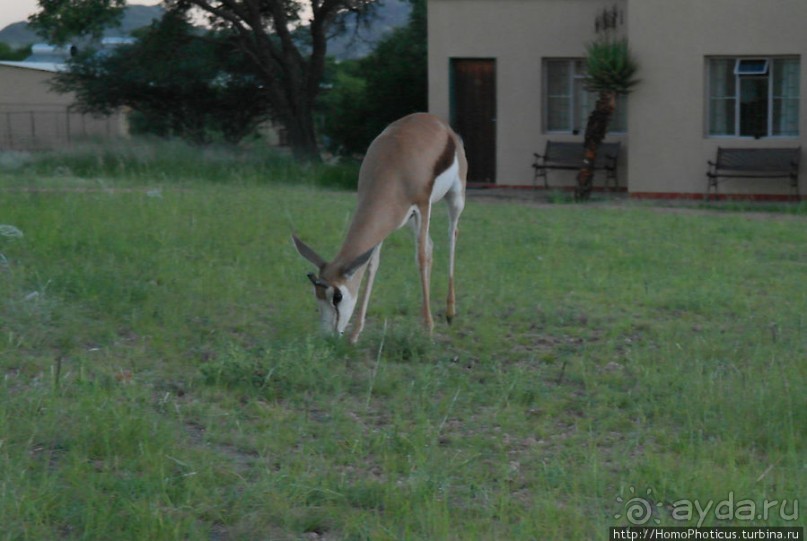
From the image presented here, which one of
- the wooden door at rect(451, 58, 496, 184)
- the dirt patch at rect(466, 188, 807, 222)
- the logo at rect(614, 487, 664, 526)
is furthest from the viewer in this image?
the wooden door at rect(451, 58, 496, 184)

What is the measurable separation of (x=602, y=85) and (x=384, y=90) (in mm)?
8609

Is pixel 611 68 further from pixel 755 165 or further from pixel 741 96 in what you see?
pixel 755 165

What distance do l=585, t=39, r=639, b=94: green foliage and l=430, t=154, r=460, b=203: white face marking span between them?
11420mm

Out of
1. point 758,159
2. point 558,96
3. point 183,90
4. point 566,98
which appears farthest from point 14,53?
point 758,159

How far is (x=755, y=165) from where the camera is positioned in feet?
66.8

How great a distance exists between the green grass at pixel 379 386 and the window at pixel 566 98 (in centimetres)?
1012

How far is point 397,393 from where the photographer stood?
7363mm

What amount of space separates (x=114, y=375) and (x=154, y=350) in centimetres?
81

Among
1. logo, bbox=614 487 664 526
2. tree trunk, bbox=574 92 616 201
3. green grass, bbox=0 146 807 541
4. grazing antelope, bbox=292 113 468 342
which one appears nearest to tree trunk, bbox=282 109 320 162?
tree trunk, bbox=574 92 616 201

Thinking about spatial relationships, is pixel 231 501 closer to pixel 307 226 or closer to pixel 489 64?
pixel 307 226

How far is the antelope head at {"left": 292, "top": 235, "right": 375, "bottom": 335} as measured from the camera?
309 inches

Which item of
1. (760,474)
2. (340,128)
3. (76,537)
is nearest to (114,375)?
(76,537)

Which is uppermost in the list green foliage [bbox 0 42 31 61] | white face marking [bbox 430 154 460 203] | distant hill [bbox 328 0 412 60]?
green foliage [bbox 0 42 31 61]

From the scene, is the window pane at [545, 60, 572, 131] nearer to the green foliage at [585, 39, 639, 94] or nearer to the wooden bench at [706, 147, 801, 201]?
the green foliage at [585, 39, 639, 94]
